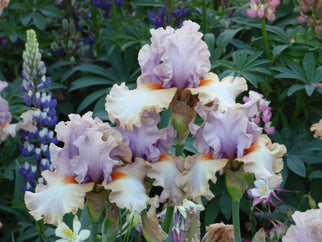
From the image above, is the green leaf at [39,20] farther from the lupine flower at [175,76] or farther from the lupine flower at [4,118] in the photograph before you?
the lupine flower at [175,76]

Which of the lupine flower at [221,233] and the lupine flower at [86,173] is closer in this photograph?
the lupine flower at [86,173]

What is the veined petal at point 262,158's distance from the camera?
3.53 feet

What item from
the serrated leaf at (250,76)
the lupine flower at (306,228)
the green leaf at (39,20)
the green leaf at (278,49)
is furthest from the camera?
the green leaf at (39,20)

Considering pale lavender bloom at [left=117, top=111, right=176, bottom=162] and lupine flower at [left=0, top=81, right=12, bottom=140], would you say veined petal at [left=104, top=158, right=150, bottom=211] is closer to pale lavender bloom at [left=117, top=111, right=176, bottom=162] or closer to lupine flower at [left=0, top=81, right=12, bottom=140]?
pale lavender bloom at [left=117, top=111, right=176, bottom=162]

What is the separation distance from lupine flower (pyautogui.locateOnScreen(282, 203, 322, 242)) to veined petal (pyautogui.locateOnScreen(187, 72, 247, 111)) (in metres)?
0.26

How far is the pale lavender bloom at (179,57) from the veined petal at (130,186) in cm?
19

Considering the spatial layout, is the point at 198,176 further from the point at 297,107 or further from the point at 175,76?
the point at 297,107

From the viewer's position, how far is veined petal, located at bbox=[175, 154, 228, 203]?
1.08 meters

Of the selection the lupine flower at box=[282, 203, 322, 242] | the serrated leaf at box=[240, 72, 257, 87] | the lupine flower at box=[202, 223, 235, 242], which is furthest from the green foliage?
the lupine flower at box=[282, 203, 322, 242]

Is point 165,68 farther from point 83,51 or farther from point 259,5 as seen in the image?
point 83,51

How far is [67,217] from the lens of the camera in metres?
1.90

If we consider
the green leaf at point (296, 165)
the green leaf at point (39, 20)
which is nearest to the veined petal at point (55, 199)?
the green leaf at point (296, 165)

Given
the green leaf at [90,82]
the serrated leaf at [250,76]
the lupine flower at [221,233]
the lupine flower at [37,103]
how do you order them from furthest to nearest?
the green leaf at [90,82] < the serrated leaf at [250,76] < the lupine flower at [37,103] < the lupine flower at [221,233]

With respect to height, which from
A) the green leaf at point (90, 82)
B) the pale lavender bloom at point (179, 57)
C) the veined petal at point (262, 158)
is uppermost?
the pale lavender bloom at point (179, 57)
